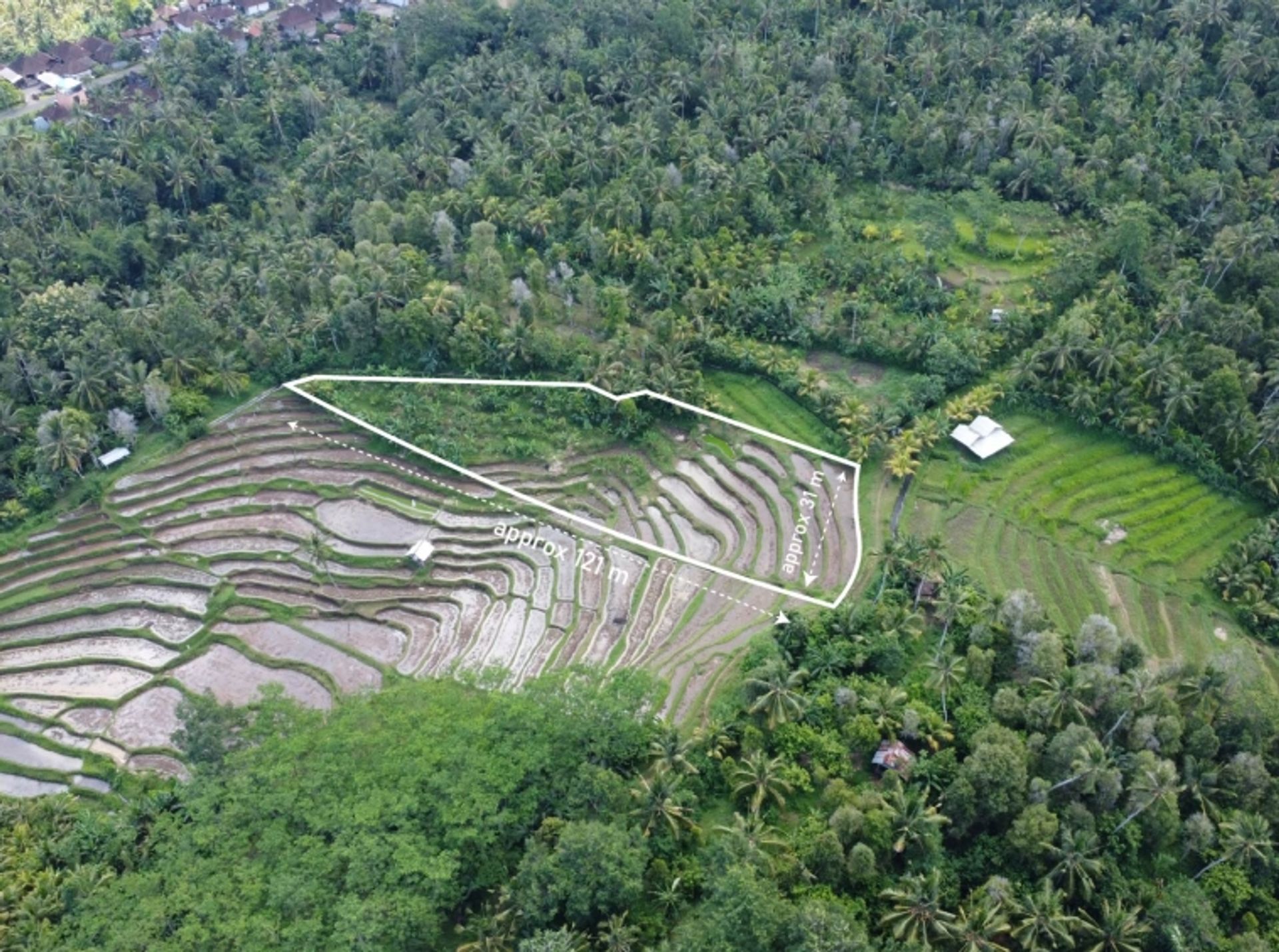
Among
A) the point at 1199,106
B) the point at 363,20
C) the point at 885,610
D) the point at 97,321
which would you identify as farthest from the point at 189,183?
the point at 1199,106

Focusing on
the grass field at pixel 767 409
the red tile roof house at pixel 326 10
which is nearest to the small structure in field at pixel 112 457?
the grass field at pixel 767 409

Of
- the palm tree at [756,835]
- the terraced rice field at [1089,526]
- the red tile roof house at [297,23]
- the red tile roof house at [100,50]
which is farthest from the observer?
the red tile roof house at [100,50]

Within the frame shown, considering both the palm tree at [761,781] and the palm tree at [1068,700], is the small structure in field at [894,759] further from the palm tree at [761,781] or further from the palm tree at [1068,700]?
the palm tree at [1068,700]

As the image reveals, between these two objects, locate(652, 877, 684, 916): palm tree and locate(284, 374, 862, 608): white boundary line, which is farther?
locate(284, 374, 862, 608): white boundary line

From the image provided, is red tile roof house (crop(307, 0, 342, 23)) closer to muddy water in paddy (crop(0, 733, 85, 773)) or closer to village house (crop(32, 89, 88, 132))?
village house (crop(32, 89, 88, 132))

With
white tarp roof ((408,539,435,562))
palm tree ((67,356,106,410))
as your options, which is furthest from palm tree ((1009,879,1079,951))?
palm tree ((67,356,106,410))

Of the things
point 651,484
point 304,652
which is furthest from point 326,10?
point 304,652

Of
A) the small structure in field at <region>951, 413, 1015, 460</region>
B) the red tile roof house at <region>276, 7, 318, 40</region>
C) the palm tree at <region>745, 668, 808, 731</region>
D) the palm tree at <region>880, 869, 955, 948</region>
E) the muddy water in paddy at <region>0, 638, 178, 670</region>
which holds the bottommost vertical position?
the palm tree at <region>880, 869, 955, 948</region>
